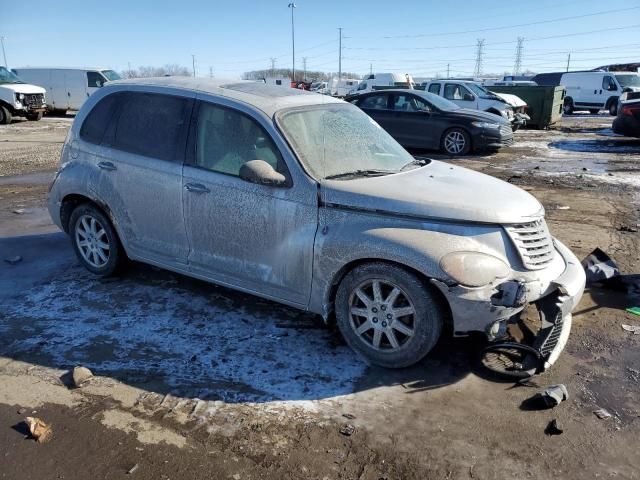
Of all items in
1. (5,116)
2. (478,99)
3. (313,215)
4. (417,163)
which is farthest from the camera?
(5,116)

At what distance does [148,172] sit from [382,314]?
7.55ft

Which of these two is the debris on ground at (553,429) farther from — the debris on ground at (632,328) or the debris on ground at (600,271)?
the debris on ground at (600,271)

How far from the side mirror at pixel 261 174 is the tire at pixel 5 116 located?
813 inches

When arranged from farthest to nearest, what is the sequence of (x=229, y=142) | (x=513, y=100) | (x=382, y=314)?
(x=513, y=100) → (x=229, y=142) → (x=382, y=314)

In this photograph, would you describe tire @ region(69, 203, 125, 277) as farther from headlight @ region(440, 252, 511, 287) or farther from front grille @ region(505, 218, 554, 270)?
front grille @ region(505, 218, 554, 270)

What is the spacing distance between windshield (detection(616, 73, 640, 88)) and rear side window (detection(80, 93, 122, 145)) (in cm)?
3069

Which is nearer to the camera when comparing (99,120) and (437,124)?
(99,120)

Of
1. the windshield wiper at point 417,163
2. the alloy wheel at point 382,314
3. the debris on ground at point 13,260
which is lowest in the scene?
the debris on ground at point 13,260

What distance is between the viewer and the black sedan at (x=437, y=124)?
1294 cm

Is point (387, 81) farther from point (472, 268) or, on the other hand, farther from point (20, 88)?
point (472, 268)

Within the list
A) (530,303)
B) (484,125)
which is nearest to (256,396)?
(530,303)

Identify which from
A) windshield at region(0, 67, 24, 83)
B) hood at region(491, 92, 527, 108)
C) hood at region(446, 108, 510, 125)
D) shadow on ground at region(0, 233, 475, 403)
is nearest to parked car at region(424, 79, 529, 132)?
hood at region(491, 92, 527, 108)

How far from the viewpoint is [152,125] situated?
4477 millimetres

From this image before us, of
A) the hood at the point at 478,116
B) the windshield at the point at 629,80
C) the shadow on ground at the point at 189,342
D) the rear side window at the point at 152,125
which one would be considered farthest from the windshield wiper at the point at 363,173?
the windshield at the point at 629,80
